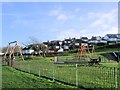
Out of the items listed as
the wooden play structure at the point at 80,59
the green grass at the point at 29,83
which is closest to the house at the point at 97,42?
the wooden play structure at the point at 80,59

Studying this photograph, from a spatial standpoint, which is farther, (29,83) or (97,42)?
(97,42)

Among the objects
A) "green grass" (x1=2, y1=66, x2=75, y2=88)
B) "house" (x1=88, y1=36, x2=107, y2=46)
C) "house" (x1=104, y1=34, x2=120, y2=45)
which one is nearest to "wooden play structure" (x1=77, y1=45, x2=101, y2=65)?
"green grass" (x1=2, y1=66, x2=75, y2=88)

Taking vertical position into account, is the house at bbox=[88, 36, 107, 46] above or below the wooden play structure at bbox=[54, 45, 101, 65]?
above

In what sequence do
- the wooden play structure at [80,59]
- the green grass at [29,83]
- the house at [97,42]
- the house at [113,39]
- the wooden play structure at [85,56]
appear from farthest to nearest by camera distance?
the house at [97,42] < the house at [113,39] < the wooden play structure at [80,59] < the wooden play structure at [85,56] < the green grass at [29,83]

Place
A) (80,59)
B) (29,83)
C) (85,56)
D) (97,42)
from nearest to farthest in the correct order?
1. (29,83)
2. (80,59)
3. (85,56)
4. (97,42)

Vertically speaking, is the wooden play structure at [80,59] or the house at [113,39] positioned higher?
the house at [113,39]

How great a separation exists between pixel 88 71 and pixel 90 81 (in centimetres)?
156

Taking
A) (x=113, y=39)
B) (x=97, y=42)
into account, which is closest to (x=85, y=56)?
(x=97, y=42)

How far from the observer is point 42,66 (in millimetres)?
17766

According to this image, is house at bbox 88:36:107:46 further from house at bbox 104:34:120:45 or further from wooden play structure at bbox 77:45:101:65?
wooden play structure at bbox 77:45:101:65

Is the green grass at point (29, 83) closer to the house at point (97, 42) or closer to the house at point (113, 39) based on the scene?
the house at point (113, 39)

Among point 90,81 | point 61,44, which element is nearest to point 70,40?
point 61,44

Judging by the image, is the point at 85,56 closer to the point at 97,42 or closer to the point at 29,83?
the point at 29,83

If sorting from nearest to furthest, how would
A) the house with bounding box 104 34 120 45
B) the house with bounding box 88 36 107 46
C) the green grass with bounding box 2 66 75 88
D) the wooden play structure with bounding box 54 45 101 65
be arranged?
the green grass with bounding box 2 66 75 88 → the wooden play structure with bounding box 54 45 101 65 → the house with bounding box 104 34 120 45 → the house with bounding box 88 36 107 46
